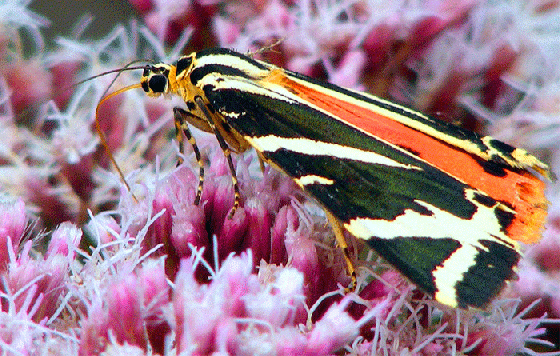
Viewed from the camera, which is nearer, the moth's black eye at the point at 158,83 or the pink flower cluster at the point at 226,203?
the pink flower cluster at the point at 226,203

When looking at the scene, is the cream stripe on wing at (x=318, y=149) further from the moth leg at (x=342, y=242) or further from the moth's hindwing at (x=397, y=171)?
the moth leg at (x=342, y=242)

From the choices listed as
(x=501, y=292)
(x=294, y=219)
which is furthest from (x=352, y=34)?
(x=501, y=292)

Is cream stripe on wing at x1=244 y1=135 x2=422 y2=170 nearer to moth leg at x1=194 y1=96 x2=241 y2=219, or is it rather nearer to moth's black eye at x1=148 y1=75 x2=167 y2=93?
moth leg at x1=194 y1=96 x2=241 y2=219

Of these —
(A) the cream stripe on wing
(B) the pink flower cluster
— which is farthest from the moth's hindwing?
(B) the pink flower cluster

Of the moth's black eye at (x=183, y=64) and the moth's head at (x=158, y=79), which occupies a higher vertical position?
the moth's black eye at (x=183, y=64)

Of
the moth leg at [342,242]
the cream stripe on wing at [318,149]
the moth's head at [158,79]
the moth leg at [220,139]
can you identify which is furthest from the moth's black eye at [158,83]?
the moth leg at [342,242]

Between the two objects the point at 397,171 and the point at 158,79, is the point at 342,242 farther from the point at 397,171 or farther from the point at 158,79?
the point at 158,79
